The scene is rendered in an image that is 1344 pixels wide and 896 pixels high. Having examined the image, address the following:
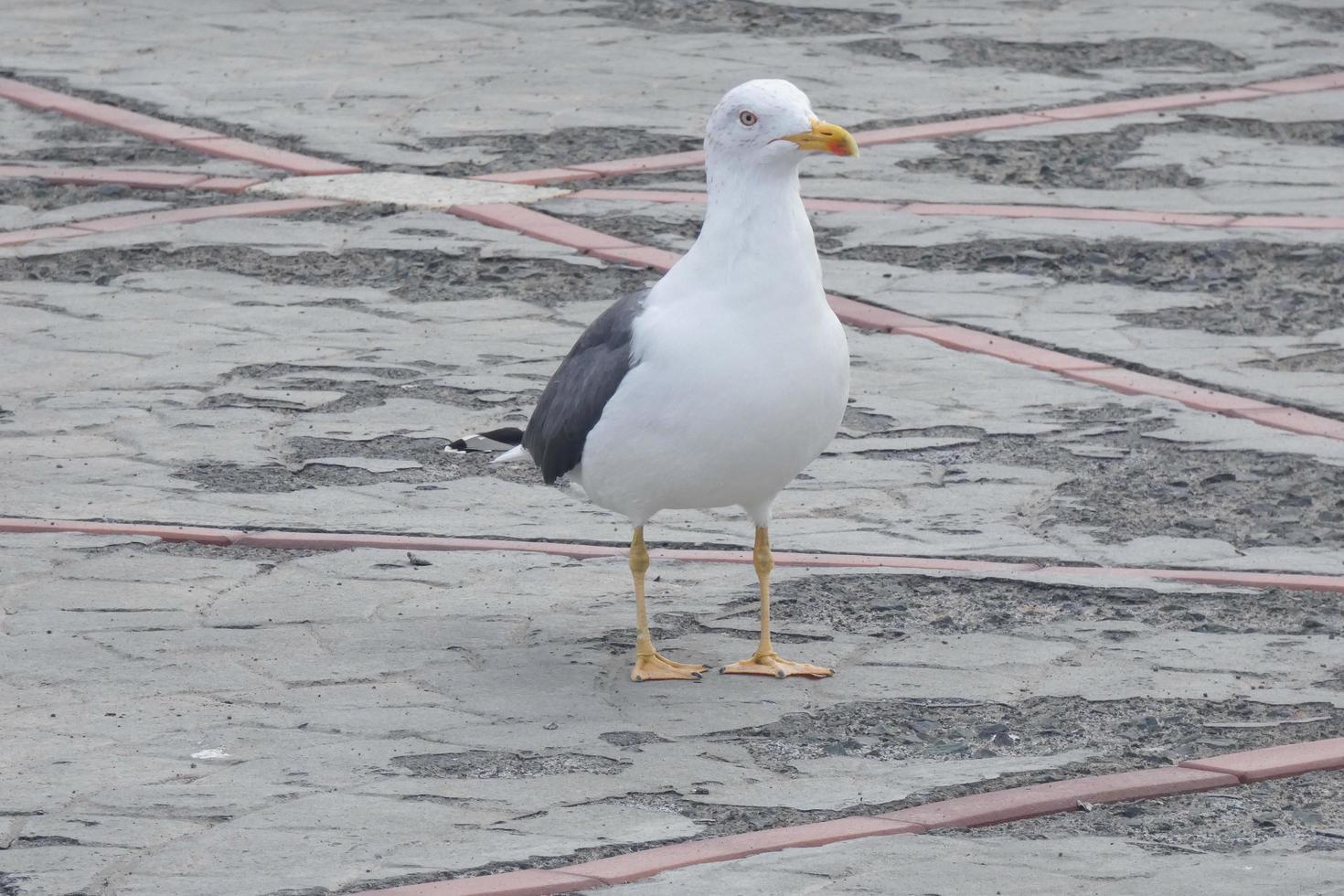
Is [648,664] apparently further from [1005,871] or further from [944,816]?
[1005,871]

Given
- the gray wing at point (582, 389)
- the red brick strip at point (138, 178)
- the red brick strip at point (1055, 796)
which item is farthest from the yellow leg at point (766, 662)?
the red brick strip at point (138, 178)

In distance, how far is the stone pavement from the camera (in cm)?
458

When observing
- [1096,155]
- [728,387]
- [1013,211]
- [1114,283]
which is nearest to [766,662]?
[728,387]

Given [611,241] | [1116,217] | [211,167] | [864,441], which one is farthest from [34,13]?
[864,441]

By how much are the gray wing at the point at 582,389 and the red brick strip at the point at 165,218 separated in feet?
16.0

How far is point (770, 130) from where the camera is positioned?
518cm

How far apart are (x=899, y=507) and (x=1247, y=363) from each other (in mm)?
1977

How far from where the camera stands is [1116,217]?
32.7 feet

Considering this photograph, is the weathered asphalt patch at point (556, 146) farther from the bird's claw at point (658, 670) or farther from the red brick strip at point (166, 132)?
the bird's claw at point (658, 670)

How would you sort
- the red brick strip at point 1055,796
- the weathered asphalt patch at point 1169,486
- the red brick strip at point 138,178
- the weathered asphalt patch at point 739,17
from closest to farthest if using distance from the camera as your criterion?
the red brick strip at point 1055,796 → the weathered asphalt patch at point 1169,486 → the red brick strip at point 138,178 → the weathered asphalt patch at point 739,17

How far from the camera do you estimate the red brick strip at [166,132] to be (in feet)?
36.6

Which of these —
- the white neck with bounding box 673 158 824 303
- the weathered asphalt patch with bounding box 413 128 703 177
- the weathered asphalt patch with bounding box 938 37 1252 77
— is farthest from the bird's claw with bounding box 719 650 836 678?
the weathered asphalt patch with bounding box 938 37 1252 77

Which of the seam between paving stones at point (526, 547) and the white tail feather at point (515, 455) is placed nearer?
the white tail feather at point (515, 455)

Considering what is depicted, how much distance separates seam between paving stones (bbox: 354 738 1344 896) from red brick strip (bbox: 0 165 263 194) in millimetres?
6870
